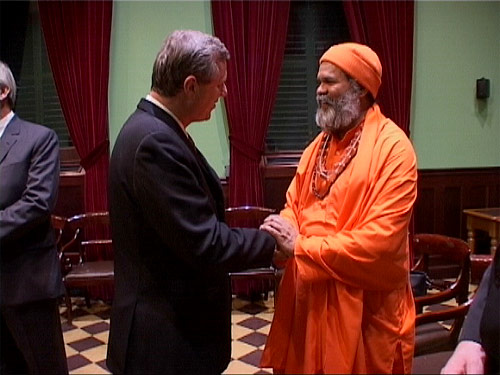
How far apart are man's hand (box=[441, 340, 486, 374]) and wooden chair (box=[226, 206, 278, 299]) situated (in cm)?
227

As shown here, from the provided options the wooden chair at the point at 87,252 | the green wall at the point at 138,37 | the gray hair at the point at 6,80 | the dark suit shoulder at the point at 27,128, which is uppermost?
the green wall at the point at 138,37

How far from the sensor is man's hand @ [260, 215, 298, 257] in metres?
1.77

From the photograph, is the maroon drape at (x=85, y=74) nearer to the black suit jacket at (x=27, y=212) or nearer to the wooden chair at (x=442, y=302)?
the black suit jacket at (x=27, y=212)

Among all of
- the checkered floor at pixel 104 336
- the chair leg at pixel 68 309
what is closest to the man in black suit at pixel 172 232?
the checkered floor at pixel 104 336

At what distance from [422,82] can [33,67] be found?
3.24 m

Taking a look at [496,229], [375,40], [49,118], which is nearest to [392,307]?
[496,229]

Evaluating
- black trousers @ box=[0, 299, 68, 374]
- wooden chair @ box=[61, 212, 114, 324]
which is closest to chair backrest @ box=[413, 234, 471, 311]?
black trousers @ box=[0, 299, 68, 374]

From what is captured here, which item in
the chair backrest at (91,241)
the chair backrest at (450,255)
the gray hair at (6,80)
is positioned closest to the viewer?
the gray hair at (6,80)

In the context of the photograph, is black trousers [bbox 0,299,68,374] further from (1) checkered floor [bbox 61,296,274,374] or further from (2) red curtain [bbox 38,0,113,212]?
(2) red curtain [bbox 38,0,113,212]

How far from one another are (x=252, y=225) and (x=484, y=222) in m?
1.81

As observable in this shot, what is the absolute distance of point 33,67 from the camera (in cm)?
494

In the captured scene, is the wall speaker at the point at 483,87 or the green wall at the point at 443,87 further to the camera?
the wall speaker at the point at 483,87

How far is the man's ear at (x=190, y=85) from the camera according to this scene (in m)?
1.57

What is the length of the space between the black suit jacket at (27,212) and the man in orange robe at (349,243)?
978 mm
